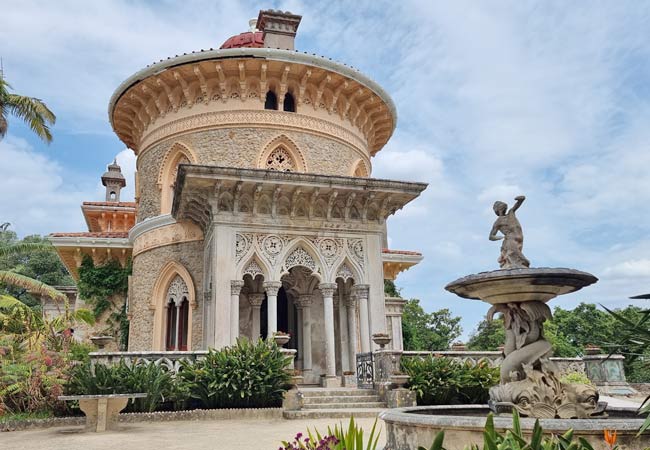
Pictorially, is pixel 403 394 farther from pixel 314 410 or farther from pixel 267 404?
pixel 267 404

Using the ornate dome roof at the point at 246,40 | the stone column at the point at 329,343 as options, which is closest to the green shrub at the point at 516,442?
the stone column at the point at 329,343

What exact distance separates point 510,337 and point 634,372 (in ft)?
75.3

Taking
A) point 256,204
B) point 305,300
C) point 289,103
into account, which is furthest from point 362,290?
point 289,103

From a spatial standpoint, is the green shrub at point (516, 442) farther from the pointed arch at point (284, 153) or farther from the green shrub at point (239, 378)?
the pointed arch at point (284, 153)

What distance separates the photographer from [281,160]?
16.6 metres

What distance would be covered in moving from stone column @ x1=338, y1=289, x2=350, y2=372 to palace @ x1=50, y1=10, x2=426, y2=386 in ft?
0.10

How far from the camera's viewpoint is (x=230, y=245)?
13.4 m

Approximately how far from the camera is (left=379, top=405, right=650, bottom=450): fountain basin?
4.45 m

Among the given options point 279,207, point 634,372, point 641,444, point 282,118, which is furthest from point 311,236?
point 634,372

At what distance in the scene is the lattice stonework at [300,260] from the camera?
14.0 meters

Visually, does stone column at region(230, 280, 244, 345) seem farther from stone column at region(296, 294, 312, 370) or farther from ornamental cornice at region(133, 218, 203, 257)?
ornamental cornice at region(133, 218, 203, 257)

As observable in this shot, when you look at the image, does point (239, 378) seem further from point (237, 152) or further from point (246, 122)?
point (246, 122)

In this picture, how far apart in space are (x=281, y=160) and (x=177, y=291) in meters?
4.91

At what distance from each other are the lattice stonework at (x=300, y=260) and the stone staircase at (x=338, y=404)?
3254 mm
